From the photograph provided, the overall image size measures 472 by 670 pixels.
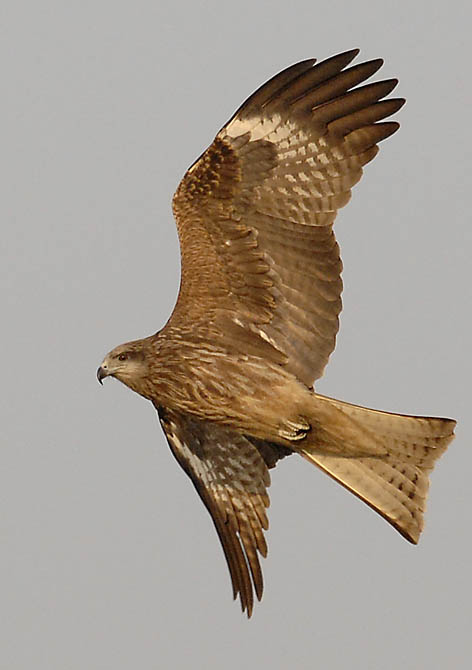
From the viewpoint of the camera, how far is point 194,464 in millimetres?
15781

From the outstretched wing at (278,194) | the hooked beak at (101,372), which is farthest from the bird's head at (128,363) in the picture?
the outstretched wing at (278,194)

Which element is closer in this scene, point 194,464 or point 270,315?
point 270,315

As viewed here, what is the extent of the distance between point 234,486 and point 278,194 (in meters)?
2.91

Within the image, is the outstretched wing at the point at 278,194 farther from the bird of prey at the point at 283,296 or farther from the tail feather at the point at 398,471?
the tail feather at the point at 398,471

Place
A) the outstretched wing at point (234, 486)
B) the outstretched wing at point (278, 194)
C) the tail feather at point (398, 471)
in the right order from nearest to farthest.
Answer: the outstretched wing at point (278, 194)
the tail feather at point (398, 471)
the outstretched wing at point (234, 486)

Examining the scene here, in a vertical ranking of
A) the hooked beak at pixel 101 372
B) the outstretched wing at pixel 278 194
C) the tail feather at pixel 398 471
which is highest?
the outstretched wing at pixel 278 194

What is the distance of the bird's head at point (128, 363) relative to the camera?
14320mm

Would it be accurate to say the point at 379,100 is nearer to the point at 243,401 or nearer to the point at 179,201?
the point at 179,201

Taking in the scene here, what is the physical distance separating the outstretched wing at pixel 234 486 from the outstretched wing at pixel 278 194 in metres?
1.55

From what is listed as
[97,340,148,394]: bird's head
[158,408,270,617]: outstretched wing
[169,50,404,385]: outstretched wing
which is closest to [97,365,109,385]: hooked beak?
[97,340,148,394]: bird's head

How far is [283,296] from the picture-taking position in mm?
14484

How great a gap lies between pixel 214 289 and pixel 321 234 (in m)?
0.98

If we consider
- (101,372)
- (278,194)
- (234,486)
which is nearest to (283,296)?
(278,194)

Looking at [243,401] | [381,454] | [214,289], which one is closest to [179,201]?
[214,289]
